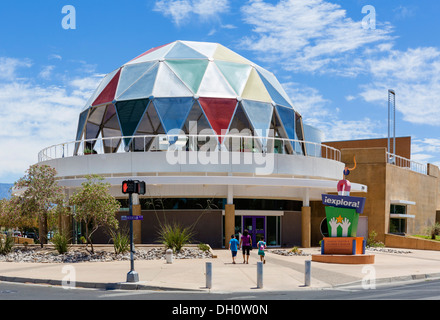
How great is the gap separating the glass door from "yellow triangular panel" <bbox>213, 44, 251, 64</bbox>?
11716 mm

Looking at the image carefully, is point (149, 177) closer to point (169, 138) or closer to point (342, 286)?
point (169, 138)

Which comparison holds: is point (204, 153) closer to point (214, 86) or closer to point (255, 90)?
A: point (214, 86)

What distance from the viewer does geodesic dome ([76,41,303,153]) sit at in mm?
33938

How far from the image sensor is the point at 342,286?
49.8 feet

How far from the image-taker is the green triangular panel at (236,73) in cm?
3587

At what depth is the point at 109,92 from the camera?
37.3 m

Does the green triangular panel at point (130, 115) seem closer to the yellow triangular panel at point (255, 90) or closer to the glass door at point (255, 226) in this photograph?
the yellow triangular panel at point (255, 90)

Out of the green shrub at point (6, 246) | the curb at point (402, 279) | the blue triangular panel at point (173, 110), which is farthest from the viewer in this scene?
the blue triangular panel at point (173, 110)

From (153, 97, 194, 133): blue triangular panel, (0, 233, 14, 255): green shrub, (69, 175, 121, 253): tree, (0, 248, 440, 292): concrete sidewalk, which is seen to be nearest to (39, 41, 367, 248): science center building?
(153, 97, 194, 133): blue triangular panel

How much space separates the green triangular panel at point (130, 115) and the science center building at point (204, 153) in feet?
0.25

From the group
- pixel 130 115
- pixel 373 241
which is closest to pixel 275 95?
pixel 130 115

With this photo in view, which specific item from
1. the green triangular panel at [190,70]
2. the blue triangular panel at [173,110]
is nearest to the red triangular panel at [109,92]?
the green triangular panel at [190,70]
